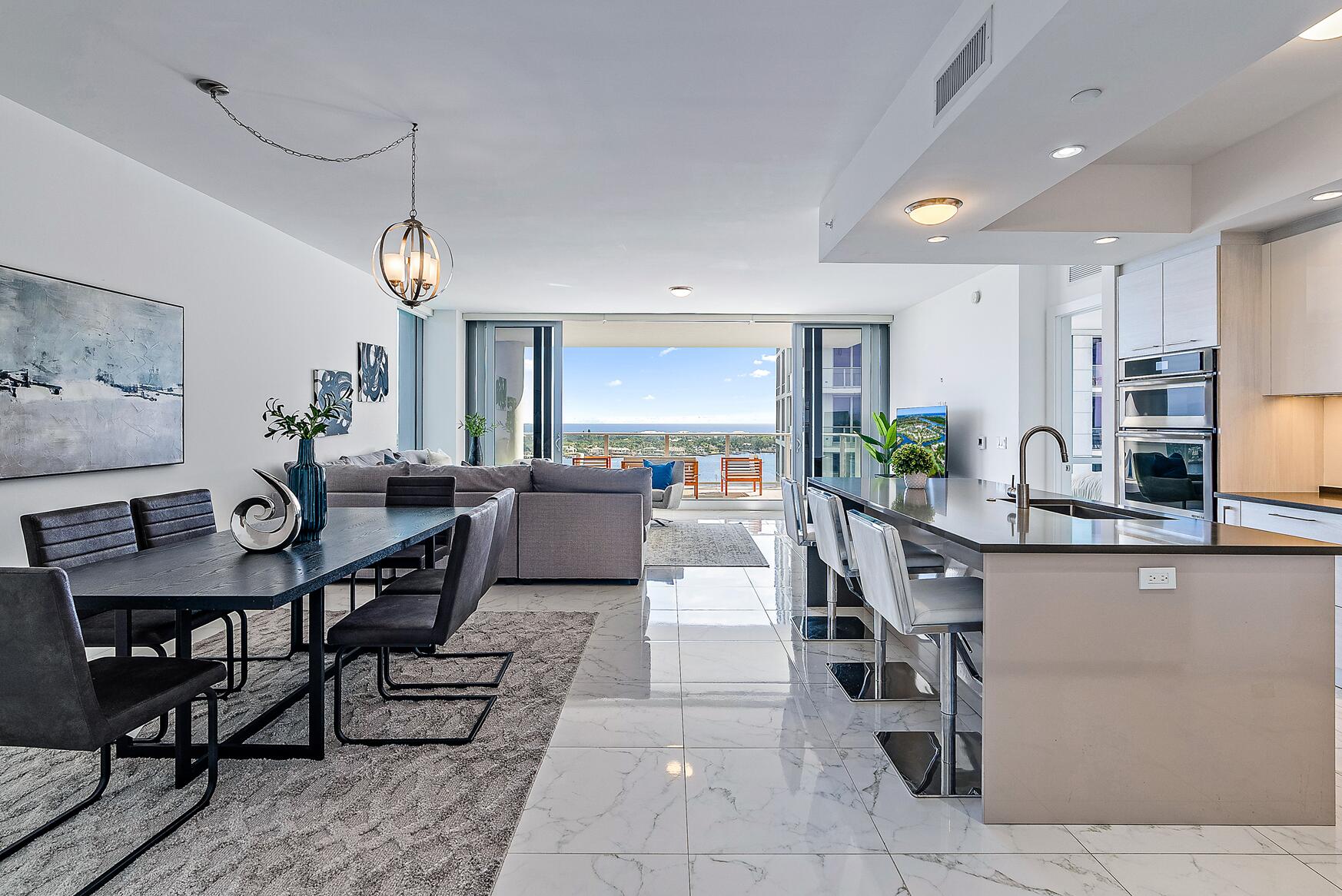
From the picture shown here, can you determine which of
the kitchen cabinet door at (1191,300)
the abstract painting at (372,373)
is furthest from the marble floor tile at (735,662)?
the abstract painting at (372,373)

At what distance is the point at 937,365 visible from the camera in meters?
7.84

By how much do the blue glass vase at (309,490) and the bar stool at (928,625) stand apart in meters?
2.14

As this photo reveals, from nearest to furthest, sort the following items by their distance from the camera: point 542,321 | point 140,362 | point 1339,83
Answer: point 1339,83 < point 140,362 < point 542,321

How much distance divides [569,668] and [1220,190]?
413 cm

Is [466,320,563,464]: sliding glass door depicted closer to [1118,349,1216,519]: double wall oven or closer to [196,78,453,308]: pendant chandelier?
[196,78,453,308]: pendant chandelier

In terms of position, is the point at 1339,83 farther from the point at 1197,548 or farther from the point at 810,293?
the point at 810,293

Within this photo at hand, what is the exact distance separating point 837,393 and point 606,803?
7.91m

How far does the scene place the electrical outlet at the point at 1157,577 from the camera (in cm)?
206

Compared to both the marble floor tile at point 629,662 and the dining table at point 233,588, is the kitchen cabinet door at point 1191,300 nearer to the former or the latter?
the marble floor tile at point 629,662


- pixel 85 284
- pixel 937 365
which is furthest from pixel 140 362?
pixel 937 365

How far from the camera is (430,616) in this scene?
258 centimetres

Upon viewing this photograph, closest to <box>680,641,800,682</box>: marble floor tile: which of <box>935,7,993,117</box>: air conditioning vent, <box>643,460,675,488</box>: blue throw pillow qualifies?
<box>935,7,993,117</box>: air conditioning vent

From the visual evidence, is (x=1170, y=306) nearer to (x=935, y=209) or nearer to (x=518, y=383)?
(x=935, y=209)

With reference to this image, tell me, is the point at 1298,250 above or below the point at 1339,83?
below
